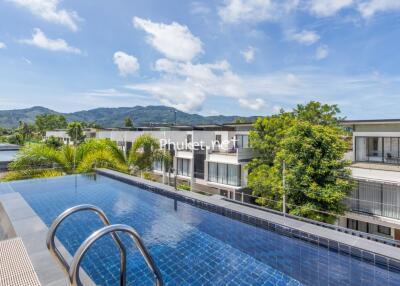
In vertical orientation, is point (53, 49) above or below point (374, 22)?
below

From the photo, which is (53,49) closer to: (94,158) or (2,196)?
(94,158)

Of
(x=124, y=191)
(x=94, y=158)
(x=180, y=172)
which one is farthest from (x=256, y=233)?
(x=180, y=172)

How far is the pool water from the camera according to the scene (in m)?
4.69

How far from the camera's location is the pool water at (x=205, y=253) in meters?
4.69

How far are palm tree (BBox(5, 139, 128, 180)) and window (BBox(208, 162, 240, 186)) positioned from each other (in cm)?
801

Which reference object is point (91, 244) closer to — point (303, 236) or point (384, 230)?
point (303, 236)

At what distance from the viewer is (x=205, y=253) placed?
5668mm

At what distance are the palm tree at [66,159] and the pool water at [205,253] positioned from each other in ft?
13.6

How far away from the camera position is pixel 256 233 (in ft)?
21.5

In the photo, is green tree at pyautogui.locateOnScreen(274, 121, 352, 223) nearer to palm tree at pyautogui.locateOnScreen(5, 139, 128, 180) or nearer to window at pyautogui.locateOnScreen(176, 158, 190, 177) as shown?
palm tree at pyautogui.locateOnScreen(5, 139, 128, 180)

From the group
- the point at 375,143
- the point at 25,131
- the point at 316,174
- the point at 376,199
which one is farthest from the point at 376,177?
the point at 25,131

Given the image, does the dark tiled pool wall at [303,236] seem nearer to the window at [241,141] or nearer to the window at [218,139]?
the window at [241,141]

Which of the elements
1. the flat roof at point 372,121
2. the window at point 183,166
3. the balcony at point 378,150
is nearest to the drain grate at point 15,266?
the flat roof at point 372,121

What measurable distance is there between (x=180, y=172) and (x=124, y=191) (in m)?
12.4
